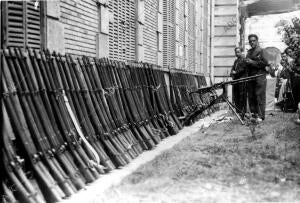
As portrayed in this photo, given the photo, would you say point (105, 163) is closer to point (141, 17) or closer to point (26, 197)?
point (26, 197)

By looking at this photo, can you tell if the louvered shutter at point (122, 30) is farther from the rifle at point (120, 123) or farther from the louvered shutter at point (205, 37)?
the louvered shutter at point (205, 37)

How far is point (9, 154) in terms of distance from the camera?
4.39 meters

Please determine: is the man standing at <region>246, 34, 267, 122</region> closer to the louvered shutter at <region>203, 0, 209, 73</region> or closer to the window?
the window

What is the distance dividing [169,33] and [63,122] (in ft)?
37.1

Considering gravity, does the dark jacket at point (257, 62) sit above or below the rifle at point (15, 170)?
above

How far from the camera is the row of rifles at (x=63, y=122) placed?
4633mm

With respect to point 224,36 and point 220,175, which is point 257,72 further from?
point 224,36

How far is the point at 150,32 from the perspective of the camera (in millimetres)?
13961

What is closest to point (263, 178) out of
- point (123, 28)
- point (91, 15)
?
point (91, 15)

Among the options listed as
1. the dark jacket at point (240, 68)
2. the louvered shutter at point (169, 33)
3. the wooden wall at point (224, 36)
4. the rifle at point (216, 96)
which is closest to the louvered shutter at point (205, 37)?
the wooden wall at point (224, 36)

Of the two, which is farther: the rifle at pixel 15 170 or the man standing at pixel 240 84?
the man standing at pixel 240 84

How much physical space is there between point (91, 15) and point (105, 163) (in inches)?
144

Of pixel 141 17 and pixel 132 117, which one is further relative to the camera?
pixel 141 17

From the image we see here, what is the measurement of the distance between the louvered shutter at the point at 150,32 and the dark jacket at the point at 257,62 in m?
2.92
